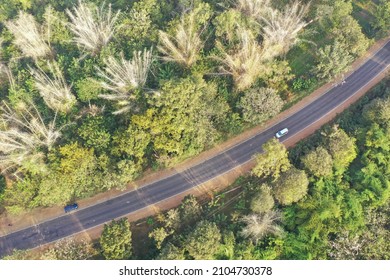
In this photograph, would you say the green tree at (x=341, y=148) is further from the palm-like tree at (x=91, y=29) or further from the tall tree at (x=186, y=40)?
the palm-like tree at (x=91, y=29)

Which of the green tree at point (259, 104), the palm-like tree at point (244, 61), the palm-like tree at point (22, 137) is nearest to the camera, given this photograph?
the palm-like tree at point (22, 137)

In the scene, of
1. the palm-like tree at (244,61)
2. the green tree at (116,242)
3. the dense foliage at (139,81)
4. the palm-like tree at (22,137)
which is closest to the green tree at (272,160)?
the dense foliage at (139,81)

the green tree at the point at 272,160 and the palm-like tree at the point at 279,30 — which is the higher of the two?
the palm-like tree at the point at 279,30

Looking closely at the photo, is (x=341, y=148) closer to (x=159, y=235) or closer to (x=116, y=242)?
(x=159, y=235)

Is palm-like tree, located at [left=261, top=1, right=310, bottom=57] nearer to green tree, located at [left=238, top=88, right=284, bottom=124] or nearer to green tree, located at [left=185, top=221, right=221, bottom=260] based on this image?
green tree, located at [left=238, top=88, right=284, bottom=124]

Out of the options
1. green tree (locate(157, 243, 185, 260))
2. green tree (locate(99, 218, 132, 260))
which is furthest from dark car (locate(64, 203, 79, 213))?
green tree (locate(157, 243, 185, 260))

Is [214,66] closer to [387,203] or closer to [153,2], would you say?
[153,2]

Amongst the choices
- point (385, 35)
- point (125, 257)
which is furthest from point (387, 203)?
point (125, 257)
